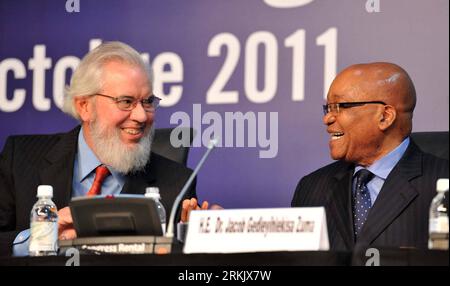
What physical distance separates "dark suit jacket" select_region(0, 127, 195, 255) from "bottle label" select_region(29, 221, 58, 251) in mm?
956

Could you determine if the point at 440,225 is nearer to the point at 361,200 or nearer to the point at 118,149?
the point at 361,200

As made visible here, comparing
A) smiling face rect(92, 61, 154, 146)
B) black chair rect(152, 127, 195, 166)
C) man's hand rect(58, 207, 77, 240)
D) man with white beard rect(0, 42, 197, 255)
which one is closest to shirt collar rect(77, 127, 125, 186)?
man with white beard rect(0, 42, 197, 255)

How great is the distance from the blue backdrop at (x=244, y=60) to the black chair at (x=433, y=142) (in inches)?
6.1

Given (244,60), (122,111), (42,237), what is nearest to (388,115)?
(244,60)

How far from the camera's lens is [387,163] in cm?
433

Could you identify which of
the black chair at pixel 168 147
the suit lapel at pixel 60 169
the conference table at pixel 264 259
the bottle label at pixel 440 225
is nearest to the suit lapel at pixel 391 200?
the bottle label at pixel 440 225

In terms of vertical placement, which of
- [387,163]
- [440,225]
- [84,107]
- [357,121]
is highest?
[84,107]

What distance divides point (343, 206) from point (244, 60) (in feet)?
3.33

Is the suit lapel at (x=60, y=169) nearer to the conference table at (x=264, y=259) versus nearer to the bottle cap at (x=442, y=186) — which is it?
the conference table at (x=264, y=259)

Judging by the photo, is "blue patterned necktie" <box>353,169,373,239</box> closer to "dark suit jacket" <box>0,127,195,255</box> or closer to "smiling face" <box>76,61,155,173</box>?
"dark suit jacket" <box>0,127,195,255</box>

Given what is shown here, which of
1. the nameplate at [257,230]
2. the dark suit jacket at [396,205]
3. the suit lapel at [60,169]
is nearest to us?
the nameplate at [257,230]

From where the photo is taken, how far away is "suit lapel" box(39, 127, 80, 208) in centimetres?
454

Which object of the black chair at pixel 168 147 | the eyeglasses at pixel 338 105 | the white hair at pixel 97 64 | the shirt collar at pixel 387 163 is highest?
the white hair at pixel 97 64

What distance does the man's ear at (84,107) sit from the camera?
4.88 metres
